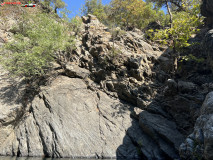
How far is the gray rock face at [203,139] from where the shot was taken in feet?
27.7

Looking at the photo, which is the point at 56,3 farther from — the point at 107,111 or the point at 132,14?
the point at 107,111

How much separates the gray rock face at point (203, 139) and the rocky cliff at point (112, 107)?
64mm

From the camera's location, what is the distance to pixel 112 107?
19.1 m

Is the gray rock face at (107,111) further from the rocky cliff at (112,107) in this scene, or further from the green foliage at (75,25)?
the green foliage at (75,25)

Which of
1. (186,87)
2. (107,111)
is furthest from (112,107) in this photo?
(186,87)

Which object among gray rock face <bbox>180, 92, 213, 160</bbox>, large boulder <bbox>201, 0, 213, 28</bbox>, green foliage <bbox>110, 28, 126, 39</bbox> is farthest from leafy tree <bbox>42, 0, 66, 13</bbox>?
gray rock face <bbox>180, 92, 213, 160</bbox>

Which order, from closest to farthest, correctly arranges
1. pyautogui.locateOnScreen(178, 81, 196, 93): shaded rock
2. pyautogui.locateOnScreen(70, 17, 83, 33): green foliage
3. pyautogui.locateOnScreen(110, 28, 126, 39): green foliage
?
pyautogui.locateOnScreen(178, 81, 196, 93): shaded rock, pyautogui.locateOnScreen(110, 28, 126, 39): green foliage, pyautogui.locateOnScreen(70, 17, 83, 33): green foliage

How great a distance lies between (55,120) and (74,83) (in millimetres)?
5923

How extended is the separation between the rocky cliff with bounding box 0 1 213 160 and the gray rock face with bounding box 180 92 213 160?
2.5 inches

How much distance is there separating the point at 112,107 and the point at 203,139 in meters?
10.9

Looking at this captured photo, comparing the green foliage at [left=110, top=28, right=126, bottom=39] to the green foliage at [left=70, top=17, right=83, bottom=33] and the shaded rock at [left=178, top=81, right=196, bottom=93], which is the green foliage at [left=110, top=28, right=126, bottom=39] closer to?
the green foliage at [left=70, top=17, right=83, bottom=33]

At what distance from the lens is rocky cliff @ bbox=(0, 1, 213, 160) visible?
599 inches

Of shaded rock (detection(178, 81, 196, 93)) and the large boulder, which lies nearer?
shaded rock (detection(178, 81, 196, 93))

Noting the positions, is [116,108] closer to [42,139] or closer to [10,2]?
[42,139]
